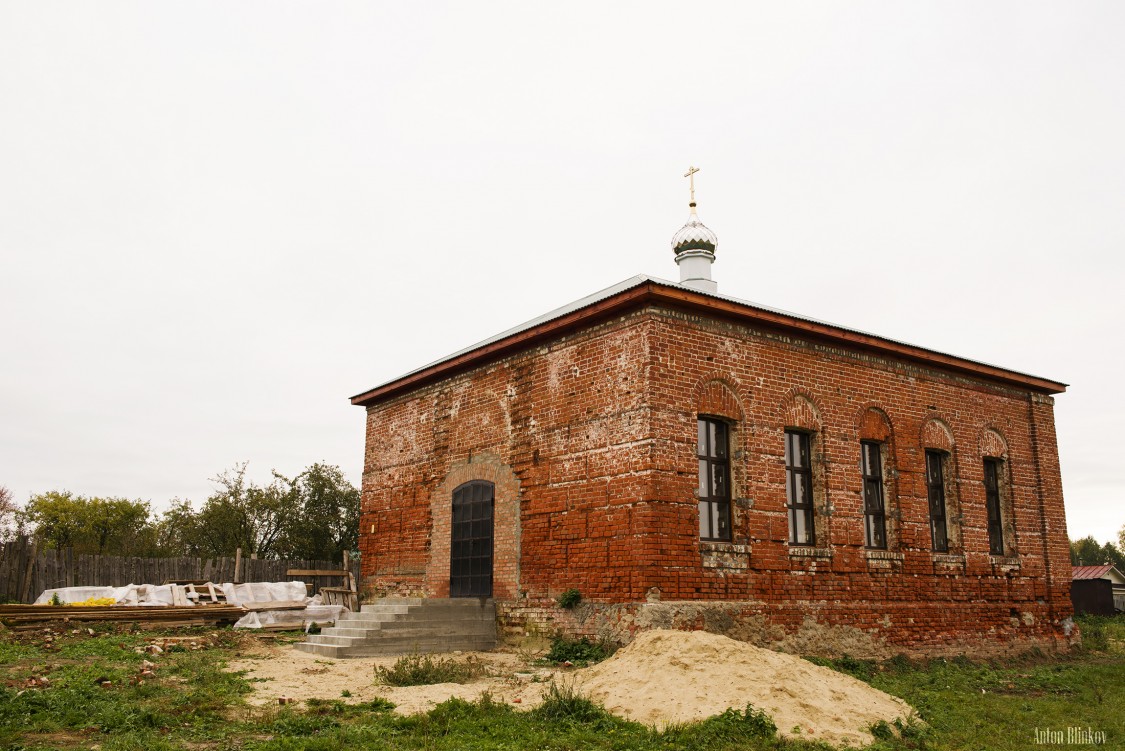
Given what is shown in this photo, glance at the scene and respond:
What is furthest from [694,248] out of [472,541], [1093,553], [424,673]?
[1093,553]

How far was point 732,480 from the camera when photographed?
12430mm

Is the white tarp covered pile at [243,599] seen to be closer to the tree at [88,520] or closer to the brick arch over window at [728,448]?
the brick arch over window at [728,448]

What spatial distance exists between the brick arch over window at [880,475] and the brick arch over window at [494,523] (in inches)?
225

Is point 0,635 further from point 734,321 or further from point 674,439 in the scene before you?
point 734,321

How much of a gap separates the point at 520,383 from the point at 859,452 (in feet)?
18.4

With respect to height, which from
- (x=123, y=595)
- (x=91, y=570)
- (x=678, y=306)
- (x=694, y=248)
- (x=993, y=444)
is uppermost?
(x=694, y=248)

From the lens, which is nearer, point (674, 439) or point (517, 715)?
point (517, 715)

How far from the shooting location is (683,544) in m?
11.5

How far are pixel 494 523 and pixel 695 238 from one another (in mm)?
7050

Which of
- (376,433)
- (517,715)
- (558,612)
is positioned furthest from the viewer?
(376,433)

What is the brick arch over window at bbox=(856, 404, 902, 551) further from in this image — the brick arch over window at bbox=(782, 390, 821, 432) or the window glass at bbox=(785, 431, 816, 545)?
the window glass at bbox=(785, 431, 816, 545)

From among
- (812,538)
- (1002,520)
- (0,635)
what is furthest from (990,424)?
(0,635)

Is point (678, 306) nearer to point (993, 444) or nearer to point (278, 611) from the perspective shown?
point (993, 444)

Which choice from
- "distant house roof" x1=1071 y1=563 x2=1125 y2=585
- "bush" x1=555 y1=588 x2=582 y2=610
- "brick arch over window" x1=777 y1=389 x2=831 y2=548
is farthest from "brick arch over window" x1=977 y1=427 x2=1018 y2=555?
"distant house roof" x1=1071 y1=563 x2=1125 y2=585
